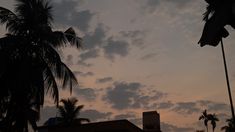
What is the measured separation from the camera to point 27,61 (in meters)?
24.9

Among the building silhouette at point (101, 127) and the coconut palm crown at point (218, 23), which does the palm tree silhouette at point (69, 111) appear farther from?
the coconut palm crown at point (218, 23)

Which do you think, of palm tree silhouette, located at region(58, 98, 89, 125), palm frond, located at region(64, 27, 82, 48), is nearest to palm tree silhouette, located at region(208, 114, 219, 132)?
palm tree silhouette, located at region(58, 98, 89, 125)

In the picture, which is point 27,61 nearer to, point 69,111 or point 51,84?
point 51,84

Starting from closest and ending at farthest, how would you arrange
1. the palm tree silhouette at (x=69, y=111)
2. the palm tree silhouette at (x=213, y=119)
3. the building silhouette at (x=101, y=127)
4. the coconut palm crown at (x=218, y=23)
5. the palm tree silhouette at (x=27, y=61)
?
the coconut palm crown at (x=218, y=23) < the palm tree silhouette at (x=27, y=61) < the building silhouette at (x=101, y=127) < the palm tree silhouette at (x=69, y=111) < the palm tree silhouette at (x=213, y=119)

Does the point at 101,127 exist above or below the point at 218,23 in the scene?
below

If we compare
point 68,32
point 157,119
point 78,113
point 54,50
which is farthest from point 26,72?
point 78,113

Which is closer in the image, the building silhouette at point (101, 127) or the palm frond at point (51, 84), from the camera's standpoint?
the palm frond at point (51, 84)

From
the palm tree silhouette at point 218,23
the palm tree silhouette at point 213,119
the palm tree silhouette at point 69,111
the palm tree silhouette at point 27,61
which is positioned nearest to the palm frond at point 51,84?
the palm tree silhouette at point 27,61

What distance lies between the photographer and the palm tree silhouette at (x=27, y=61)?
2425 centimetres

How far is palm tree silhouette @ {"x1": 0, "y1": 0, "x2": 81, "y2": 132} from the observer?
2425cm

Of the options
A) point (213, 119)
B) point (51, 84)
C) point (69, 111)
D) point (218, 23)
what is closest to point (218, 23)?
A: point (218, 23)

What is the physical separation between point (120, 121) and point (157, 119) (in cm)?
1401

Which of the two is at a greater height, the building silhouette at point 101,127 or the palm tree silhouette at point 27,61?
the palm tree silhouette at point 27,61

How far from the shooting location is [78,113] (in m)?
60.9
